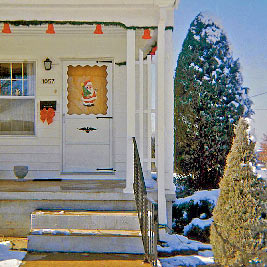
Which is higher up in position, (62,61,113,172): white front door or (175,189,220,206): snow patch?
(62,61,113,172): white front door

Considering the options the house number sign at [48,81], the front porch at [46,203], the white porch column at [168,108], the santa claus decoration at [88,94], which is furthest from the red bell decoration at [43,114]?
the white porch column at [168,108]

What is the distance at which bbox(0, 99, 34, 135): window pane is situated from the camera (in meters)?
7.41

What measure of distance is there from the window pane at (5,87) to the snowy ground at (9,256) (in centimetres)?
330

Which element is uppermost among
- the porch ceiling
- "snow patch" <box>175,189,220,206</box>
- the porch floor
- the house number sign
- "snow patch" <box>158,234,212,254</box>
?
the porch ceiling

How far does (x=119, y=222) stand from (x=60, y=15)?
3.08 meters

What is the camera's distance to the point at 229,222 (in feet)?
16.1

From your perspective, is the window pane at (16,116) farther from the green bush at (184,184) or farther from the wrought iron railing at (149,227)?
the green bush at (184,184)

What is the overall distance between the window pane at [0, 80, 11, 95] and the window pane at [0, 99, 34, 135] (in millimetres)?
154

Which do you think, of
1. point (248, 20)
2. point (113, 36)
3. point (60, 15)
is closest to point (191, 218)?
point (113, 36)

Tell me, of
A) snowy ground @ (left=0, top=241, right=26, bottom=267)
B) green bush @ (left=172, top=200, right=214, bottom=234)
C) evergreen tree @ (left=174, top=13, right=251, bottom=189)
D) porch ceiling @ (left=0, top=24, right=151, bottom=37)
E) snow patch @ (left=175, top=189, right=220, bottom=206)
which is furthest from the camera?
evergreen tree @ (left=174, top=13, right=251, bottom=189)

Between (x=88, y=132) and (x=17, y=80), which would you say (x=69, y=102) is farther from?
(x=17, y=80)

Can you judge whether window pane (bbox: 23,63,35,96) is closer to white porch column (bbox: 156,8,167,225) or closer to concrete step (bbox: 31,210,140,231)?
white porch column (bbox: 156,8,167,225)

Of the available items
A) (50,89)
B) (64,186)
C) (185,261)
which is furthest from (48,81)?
(185,261)

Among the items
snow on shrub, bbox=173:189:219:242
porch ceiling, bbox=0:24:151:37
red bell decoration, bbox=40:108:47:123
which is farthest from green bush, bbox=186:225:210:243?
porch ceiling, bbox=0:24:151:37
